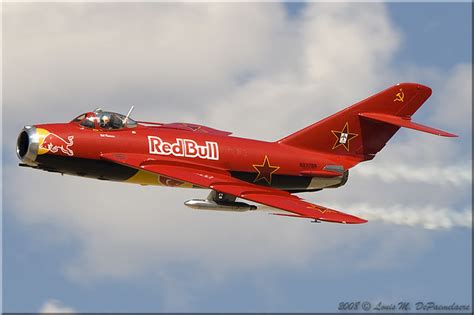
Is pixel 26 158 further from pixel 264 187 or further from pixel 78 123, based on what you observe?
pixel 264 187

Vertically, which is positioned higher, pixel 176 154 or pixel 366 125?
pixel 366 125

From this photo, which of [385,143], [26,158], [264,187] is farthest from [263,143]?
[26,158]

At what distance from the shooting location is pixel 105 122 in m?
32.0

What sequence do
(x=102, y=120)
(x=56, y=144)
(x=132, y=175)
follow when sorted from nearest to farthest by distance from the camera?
(x=56, y=144) → (x=102, y=120) → (x=132, y=175)

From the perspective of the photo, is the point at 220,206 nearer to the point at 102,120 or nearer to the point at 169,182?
the point at 169,182

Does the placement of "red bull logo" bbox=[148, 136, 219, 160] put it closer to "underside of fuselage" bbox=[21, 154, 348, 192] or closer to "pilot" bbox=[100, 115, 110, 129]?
"underside of fuselage" bbox=[21, 154, 348, 192]

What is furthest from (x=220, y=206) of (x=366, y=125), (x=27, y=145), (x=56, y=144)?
(x=366, y=125)

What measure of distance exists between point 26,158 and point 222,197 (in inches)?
241

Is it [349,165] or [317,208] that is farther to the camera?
[349,165]

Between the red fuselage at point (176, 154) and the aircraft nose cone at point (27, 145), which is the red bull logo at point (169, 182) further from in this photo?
the aircraft nose cone at point (27, 145)

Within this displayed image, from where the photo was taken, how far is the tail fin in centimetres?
3506

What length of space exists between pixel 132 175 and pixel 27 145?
3.44 meters

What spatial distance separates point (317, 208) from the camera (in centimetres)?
3125

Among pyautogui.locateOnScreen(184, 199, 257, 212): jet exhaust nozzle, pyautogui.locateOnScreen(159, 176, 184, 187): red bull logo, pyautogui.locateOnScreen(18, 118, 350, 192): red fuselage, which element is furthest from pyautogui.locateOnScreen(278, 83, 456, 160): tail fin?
pyautogui.locateOnScreen(159, 176, 184, 187): red bull logo
